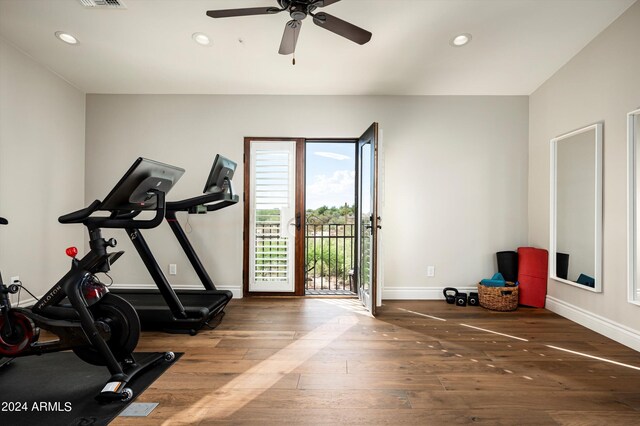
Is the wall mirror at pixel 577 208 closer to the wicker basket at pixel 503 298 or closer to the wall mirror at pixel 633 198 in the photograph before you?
the wall mirror at pixel 633 198

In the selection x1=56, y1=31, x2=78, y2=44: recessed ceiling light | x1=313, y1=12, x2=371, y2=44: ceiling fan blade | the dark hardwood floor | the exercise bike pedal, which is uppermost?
x1=56, y1=31, x2=78, y2=44: recessed ceiling light

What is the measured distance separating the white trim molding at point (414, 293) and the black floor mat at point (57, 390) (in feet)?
8.56

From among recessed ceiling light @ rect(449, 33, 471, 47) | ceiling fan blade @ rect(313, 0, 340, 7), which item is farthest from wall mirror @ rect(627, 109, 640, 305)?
ceiling fan blade @ rect(313, 0, 340, 7)

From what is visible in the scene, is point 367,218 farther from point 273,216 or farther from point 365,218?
point 273,216

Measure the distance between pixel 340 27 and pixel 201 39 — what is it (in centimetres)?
149

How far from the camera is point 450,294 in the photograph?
12.9 ft

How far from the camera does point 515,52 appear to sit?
311cm

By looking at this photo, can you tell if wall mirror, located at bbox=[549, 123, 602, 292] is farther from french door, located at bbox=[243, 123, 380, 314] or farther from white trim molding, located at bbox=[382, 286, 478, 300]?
french door, located at bbox=[243, 123, 380, 314]

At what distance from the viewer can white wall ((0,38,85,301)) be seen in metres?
2.96

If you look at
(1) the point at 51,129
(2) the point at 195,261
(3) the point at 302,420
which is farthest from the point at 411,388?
(1) the point at 51,129

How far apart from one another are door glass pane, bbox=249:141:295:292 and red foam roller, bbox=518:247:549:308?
286cm

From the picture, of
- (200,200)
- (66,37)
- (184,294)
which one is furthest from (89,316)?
A: (66,37)

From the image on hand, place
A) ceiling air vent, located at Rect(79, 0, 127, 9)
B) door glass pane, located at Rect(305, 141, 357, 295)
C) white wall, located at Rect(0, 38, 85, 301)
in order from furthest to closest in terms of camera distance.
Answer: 1. door glass pane, located at Rect(305, 141, 357, 295)
2. white wall, located at Rect(0, 38, 85, 301)
3. ceiling air vent, located at Rect(79, 0, 127, 9)

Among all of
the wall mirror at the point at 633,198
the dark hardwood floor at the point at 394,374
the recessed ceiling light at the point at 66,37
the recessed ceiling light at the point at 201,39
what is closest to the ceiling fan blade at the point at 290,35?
the recessed ceiling light at the point at 201,39
